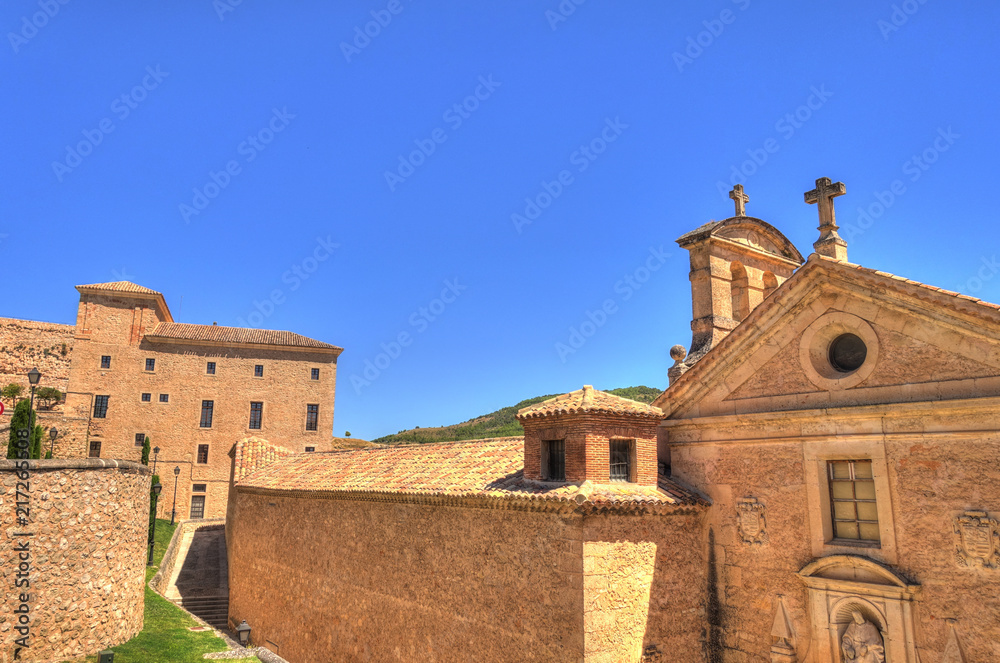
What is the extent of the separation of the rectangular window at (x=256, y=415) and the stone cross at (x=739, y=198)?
33.9 meters

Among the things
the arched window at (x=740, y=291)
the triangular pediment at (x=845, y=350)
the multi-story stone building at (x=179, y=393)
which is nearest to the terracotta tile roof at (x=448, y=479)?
the triangular pediment at (x=845, y=350)

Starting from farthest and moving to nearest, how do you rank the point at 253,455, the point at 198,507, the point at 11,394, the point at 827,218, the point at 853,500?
the point at 198,507, the point at 11,394, the point at 253,455, the point at 827,218, the point at 853,500

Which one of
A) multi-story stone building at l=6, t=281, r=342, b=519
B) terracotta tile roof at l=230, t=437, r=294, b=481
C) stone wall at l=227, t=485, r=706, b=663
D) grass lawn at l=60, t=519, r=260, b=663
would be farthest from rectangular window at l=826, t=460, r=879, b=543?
multi-story stone building at l=6, t=281, r=342, b=519

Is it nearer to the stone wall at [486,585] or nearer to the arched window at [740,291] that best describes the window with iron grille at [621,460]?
the stone wall at [486,585]

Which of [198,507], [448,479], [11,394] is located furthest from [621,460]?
[11,394]

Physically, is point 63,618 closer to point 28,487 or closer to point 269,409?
point 28,487

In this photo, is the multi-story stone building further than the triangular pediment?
Yes

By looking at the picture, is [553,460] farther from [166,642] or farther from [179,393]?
[179,393]

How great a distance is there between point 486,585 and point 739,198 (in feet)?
31.3

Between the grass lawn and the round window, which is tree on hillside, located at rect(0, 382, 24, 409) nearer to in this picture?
the grass lawn

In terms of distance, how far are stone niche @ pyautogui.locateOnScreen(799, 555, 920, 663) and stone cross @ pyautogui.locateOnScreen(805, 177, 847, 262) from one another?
4.88 meters

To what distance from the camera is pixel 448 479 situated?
44.9 feet

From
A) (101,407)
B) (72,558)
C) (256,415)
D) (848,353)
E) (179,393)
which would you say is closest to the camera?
(848,353)

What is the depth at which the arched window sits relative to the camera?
548 inches
